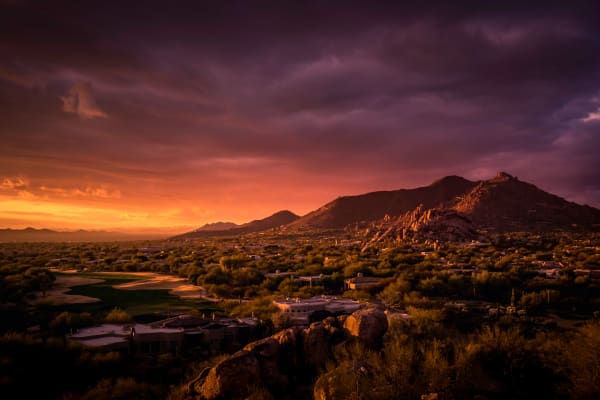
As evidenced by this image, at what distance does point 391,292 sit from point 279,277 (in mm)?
17109

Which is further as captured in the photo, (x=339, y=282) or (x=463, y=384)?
(x=339, y=282)

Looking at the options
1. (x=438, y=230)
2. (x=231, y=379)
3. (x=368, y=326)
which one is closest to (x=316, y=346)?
(x=368, y=326)

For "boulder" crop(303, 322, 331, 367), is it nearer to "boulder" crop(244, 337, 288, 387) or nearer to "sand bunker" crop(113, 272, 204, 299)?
"boulder" crop(244, 337, 288, 387)

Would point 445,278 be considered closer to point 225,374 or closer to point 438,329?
point 438,329

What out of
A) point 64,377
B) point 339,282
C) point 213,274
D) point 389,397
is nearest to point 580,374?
point 389,397

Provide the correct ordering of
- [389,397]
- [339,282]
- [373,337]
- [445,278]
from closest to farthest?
1. [389,397]
2. [373,337]
3. [445,278]
4. [339,282]

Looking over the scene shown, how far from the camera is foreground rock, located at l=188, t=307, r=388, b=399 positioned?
44.0ft

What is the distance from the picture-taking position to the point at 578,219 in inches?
6742

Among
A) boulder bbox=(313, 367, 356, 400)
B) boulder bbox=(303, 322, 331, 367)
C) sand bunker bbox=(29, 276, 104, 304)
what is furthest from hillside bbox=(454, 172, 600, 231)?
boulder bbox=(313, 367, 356, 400)

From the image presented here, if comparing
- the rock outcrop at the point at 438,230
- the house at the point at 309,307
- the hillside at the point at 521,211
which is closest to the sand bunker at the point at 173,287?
the house at the point at 309,307

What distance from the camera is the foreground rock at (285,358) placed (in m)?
13.4

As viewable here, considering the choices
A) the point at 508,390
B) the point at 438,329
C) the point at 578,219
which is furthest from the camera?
the point at 578,219

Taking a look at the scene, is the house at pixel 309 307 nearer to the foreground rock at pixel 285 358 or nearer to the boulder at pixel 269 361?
the foreground rock at pixel 285 358

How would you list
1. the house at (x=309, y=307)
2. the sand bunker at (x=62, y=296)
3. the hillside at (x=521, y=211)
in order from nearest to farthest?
the house at (x=309, y=307) → the sand bunker at (x=62, y=296) → the hillside at (x=521, y=211)
